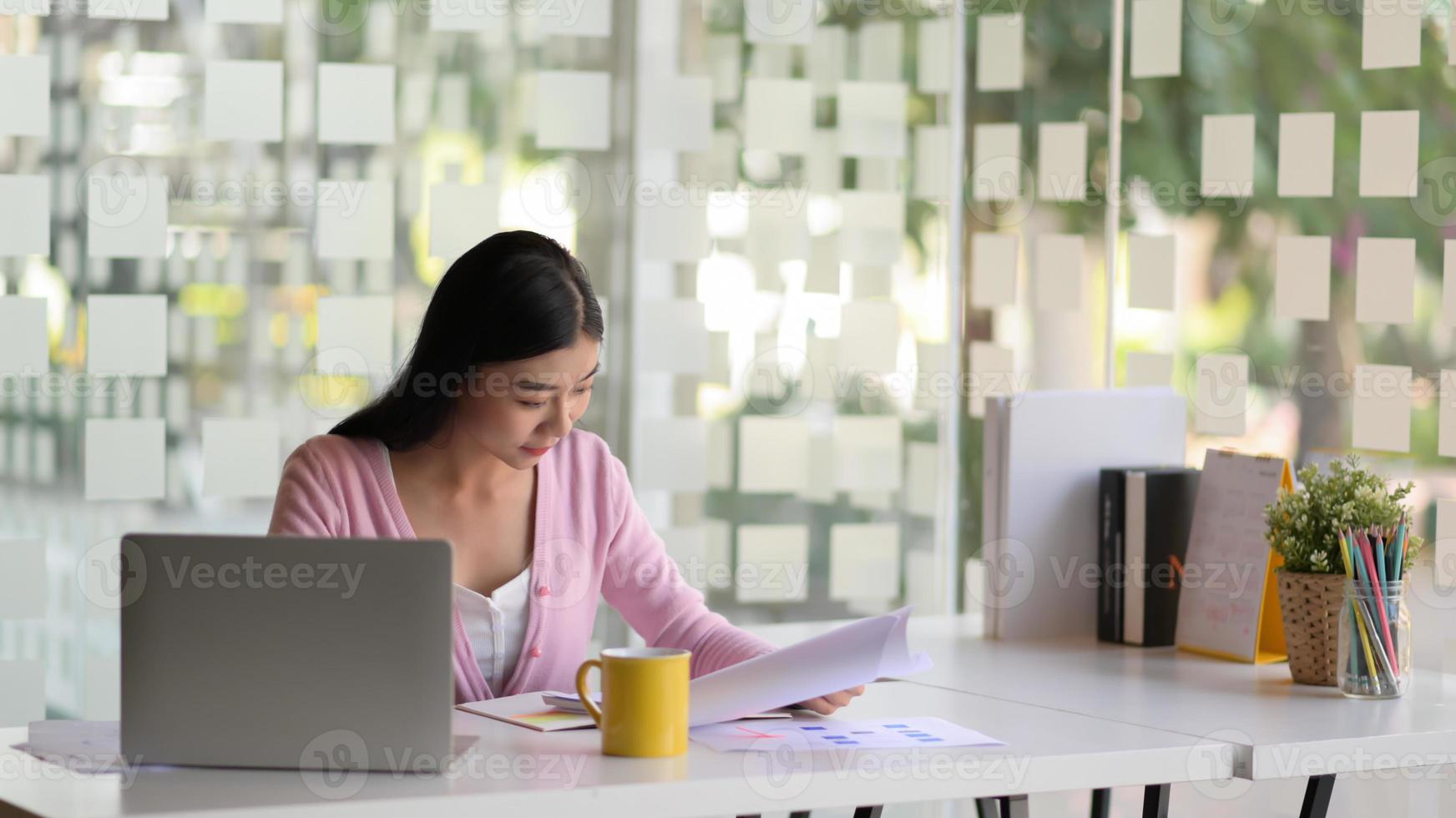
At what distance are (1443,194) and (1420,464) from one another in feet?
1.38

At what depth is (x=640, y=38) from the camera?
10.9ft

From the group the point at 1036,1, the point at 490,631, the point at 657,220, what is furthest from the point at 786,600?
the point at 490,631

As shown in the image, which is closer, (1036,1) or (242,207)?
(242,207)

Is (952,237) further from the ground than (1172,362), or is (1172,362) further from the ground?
(952,237)

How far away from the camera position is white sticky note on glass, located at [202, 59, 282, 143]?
2992mm

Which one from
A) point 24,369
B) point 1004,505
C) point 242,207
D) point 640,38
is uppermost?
point 640,38

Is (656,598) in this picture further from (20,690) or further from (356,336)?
(20,690)

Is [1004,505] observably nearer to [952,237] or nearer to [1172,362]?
[1172,362]

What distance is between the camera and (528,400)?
1.94 meters

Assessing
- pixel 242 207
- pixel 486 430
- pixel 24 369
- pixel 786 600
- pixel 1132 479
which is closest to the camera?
pixel 486 430

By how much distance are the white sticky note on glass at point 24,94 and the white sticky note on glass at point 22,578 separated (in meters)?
0.71

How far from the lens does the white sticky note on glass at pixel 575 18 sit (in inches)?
128

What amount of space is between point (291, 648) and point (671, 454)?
1.98 m

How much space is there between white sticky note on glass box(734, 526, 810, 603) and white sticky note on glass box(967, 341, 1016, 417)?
0.49 metres
